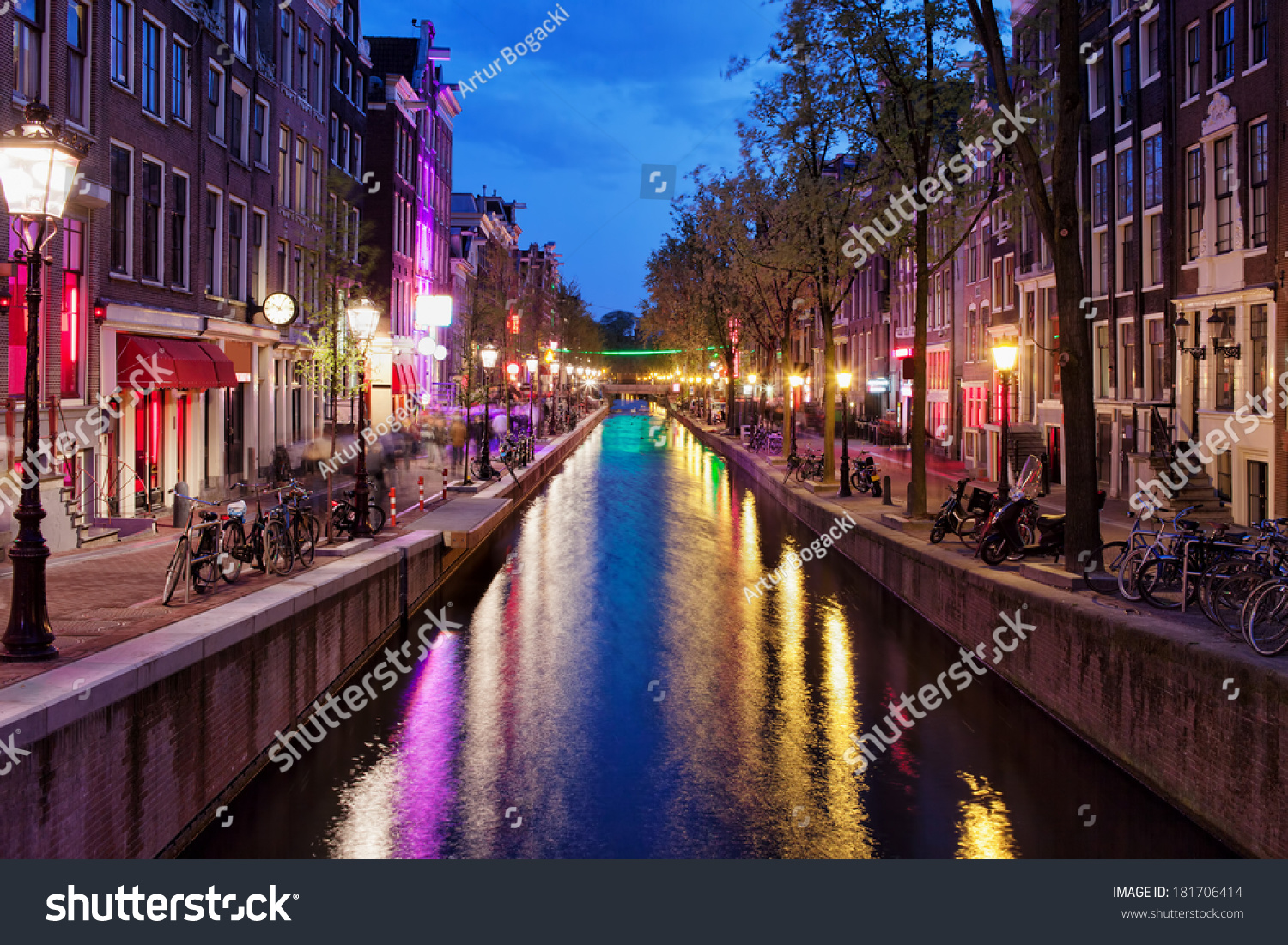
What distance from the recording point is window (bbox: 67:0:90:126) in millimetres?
20859

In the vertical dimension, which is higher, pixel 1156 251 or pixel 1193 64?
pixel 1193 64

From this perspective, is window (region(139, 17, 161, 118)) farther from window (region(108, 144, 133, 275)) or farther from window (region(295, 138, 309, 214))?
window (region(295, 138, 309, 214))

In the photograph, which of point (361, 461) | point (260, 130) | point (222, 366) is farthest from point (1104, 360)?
point (260, 130)

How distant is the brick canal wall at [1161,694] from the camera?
8.65 m

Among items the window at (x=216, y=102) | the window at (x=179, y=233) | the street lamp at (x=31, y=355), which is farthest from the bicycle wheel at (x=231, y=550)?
the window at (x=216, y=102)

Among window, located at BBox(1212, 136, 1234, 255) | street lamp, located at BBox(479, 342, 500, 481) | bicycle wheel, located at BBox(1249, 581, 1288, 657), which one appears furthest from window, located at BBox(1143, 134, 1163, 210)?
bicycle wheel, located at BBox(1249, 581, 1288, 657)

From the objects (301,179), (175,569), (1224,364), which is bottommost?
(175,569)

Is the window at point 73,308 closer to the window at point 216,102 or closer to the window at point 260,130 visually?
the window at point 216,102

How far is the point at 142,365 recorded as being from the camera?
77.3ft

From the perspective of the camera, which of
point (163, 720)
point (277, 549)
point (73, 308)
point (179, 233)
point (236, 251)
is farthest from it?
point (236, 251)

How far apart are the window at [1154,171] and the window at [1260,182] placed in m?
4.43

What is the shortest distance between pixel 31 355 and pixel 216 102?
880 inches

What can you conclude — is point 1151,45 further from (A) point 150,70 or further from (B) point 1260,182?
(A) point 150,70

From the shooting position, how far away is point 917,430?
77.6ft
